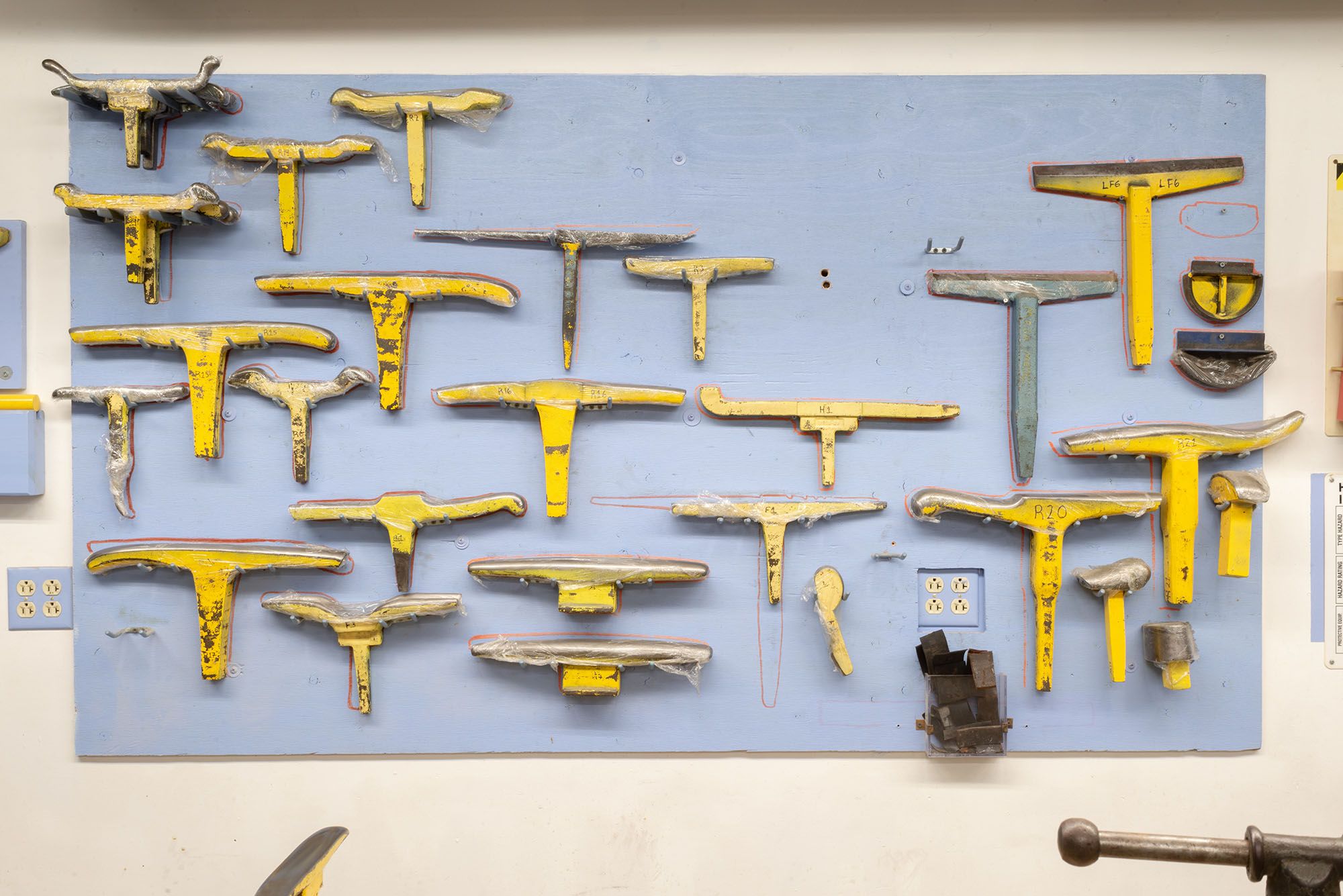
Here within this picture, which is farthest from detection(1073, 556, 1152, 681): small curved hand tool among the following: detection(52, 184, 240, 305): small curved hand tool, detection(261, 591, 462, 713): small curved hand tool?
detection(52, 184, 240, 305): small curved hand tool

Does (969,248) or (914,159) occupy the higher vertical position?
(914,159)

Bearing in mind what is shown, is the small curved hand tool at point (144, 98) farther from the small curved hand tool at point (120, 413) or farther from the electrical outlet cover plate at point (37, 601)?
the electrical outlet cover plate at point (37, 601)

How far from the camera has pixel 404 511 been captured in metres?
1.58

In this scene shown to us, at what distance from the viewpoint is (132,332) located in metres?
1.59

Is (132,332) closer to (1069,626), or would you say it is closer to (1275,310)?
(1069,626)

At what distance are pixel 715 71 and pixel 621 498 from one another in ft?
2.93

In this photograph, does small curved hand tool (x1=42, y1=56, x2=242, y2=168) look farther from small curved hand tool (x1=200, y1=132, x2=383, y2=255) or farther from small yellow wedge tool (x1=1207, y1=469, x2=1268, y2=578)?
small yellow wedge tool (x1=1207, y1=469, x2=1268, y2=578)

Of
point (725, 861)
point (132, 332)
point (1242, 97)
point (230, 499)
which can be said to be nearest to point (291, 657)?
point (230, 499)

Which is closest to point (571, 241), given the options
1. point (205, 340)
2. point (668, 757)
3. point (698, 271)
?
point (698, 271)

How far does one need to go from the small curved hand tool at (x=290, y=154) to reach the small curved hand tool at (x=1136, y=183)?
1.37 m

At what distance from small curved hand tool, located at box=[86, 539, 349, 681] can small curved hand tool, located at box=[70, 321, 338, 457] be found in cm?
20

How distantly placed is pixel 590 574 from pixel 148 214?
1089 mm

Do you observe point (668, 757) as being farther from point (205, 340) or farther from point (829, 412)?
point (205, 340)

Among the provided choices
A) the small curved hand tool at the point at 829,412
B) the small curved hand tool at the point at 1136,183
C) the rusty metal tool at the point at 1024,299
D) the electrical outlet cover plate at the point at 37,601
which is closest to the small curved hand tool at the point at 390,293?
the small curved hand tool at the point at 829,412
